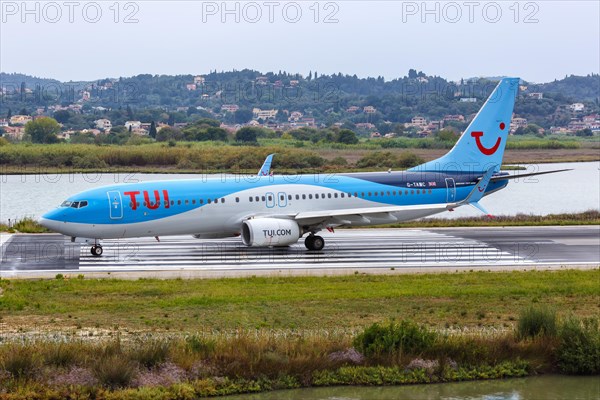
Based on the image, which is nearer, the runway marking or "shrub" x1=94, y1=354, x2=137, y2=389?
"shrub" x1=94, y1=354, x2=137, y2=389

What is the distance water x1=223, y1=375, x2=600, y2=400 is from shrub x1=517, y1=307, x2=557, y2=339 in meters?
1.47

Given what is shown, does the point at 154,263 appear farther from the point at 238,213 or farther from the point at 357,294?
the point at 357,294

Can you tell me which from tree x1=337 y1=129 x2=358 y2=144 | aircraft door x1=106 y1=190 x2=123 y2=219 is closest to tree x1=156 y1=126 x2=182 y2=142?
tree x1=337 y1=129 x2=358 y2=144

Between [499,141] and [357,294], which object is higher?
[499,141]

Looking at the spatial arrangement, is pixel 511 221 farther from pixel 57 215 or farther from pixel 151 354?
pixel 151 354

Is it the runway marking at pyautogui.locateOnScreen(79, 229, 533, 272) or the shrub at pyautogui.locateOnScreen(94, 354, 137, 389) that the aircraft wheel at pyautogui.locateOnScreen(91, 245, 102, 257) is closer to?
the runway marking at pyautogui.locateOnScreen(79, 229, 533, 272)

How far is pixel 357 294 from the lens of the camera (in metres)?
30.9

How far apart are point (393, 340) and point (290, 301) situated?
23.2 feet

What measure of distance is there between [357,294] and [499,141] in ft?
64.3

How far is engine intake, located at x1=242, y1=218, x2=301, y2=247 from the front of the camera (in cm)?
4031

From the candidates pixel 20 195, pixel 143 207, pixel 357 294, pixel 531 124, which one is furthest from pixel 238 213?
pixel 531 124

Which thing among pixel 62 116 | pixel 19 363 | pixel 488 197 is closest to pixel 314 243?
pixel 19 363

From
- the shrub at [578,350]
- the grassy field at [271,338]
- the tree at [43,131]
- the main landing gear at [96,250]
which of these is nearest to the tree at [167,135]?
the tree at [43,131]

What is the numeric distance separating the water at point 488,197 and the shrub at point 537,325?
41452mm
